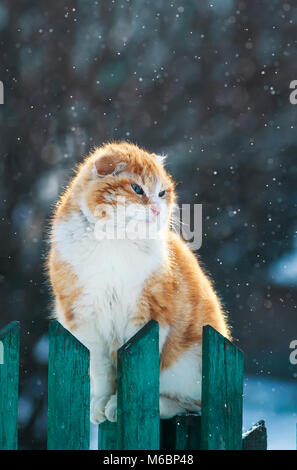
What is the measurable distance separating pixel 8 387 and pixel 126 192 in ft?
2.75

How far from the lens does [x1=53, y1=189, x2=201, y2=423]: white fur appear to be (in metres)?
2.02

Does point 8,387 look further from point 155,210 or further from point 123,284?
point 155,210

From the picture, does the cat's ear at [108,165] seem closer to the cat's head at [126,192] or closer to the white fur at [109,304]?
the cat's head at [126,192]

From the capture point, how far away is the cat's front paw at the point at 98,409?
1998mm

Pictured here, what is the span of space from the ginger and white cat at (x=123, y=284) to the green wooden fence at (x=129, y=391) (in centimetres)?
29

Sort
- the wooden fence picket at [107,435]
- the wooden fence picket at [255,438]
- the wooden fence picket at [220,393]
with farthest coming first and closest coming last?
the wooden fence picket at [107,435] < the wooden fence picket at [255,438] < the wooden fence picket at [220,393]

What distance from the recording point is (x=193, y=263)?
228cm

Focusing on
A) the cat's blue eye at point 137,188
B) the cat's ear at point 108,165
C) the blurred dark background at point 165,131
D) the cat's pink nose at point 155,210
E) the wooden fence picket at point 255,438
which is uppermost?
the blurred dark background at point 165,131

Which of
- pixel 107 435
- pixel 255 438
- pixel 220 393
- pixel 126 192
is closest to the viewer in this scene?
pixel 220 393

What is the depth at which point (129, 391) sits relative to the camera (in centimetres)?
156

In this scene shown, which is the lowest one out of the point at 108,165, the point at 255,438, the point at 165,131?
the point at 255,438

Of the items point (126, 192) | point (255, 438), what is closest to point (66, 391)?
point (255, 438)

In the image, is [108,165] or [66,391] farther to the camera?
[108,165]

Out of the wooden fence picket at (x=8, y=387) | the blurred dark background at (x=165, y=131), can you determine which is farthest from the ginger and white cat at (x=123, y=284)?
the blurred dark background at (x=165, y=131)
